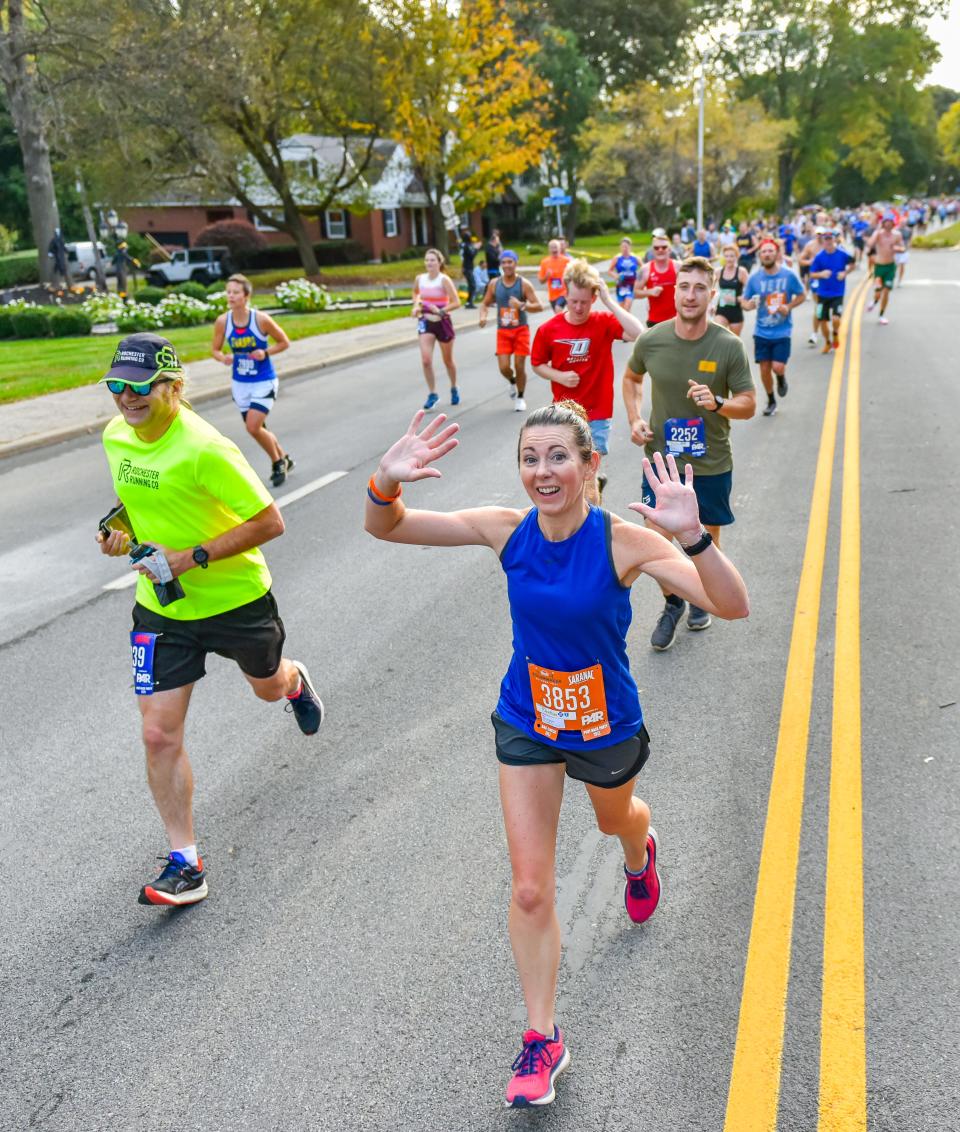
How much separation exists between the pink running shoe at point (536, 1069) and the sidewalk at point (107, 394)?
29.3ft

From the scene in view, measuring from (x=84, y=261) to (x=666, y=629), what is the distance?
160ft

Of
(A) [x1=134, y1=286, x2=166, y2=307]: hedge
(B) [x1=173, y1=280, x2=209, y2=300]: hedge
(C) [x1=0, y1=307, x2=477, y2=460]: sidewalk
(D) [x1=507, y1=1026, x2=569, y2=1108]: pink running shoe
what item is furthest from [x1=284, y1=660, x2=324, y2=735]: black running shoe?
(B) [x1=173, y1=280, x2=209, y2=300]: hedge

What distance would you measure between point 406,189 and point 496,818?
65.0 m

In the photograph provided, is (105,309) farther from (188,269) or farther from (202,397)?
(188,269)

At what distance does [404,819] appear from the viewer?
4.64 metres

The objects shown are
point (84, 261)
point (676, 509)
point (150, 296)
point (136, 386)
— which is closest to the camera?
point (676, 509)

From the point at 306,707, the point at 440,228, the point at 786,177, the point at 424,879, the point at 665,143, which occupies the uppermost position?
the point at 665,143

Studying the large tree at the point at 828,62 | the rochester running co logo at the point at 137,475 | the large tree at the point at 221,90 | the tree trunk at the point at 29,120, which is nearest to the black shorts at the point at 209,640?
the rochester running co logo at the point at 137,475

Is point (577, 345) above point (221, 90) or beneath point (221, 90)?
beneath

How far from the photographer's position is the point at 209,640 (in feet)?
14.0

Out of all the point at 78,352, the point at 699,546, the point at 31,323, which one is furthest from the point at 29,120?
the point at 699,546

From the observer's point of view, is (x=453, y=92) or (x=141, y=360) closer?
(x=141, y=360)

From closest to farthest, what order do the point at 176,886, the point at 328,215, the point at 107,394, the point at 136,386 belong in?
the point at 136,386, the point at 176,886, the point at 107,394, the point at 328,215

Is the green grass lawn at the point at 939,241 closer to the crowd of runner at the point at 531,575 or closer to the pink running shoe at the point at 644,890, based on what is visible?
the crowd of runner at the point at 531,575
